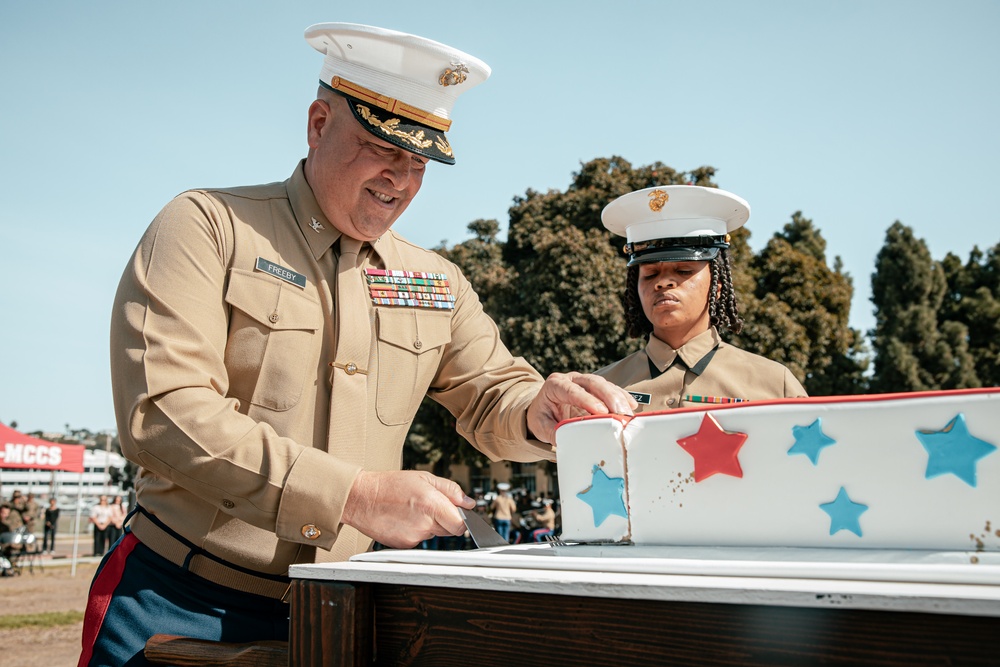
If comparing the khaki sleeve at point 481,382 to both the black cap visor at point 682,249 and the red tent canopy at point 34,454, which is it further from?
the red tent canopy at point 34,454

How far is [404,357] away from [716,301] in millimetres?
1939

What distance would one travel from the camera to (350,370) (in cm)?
215

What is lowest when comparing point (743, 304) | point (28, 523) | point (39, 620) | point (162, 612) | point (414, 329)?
point (28, 523)

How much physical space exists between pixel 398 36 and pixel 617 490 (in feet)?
4.75

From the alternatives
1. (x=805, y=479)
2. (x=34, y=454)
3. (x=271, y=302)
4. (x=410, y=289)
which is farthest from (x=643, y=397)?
(x=34, y=454)

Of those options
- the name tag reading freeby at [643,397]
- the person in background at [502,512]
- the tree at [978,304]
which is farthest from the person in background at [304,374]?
the tree at [978,304]

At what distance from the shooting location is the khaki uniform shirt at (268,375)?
1.67 meters

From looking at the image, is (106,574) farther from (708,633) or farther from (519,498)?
(519,498)

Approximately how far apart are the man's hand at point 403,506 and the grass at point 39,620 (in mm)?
10169

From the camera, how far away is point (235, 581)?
6.31ft

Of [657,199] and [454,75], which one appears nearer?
[454,75]

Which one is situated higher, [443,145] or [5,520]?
[443,145]

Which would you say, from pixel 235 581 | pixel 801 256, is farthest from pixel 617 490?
pixel 801 256

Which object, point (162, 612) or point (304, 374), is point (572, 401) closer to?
point (304, 374)
